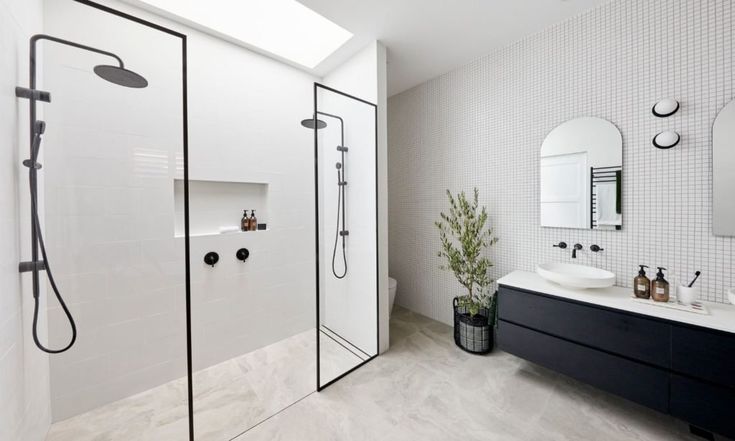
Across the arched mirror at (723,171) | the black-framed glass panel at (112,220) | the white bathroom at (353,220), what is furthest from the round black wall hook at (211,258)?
the arched mirror at (723,171)

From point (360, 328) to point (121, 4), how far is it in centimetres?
288

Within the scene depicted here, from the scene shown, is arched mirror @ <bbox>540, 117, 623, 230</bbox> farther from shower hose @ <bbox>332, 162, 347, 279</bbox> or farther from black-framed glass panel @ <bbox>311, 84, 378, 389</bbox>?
shower hose @ <bbox>332, 162, 347, 279</bbox>

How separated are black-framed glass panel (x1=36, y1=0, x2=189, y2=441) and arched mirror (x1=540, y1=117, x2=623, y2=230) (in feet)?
8.17

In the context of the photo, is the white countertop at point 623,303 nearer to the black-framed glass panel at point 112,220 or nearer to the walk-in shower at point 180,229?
the walk-in shower at point 180,229

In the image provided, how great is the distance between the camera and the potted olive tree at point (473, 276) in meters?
2.27

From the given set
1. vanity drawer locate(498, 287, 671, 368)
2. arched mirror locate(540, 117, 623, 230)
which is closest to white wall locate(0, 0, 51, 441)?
vanity drawer locate(498, 287, 671, 368)

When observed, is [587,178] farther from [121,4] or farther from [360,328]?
[121,4]

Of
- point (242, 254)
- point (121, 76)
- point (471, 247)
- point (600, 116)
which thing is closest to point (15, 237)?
point (121, 76)

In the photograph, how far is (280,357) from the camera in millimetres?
2268

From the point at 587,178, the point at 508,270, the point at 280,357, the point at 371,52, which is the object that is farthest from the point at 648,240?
the point at 280,357

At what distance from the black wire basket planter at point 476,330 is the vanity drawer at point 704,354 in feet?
3.55

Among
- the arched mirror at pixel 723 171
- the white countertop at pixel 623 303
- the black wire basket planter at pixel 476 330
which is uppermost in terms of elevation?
the arched mirror at pixel 723 171

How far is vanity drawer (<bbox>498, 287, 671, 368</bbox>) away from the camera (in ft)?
4.56

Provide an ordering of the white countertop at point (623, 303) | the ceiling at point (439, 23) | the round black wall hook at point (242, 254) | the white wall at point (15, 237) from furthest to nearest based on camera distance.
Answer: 1. the round black wall hook at point (242, 254)
2. the ceiling at point (439, 23)
3. the white countertop at point (623, 303)
4. the white wall at point (15, 237)
